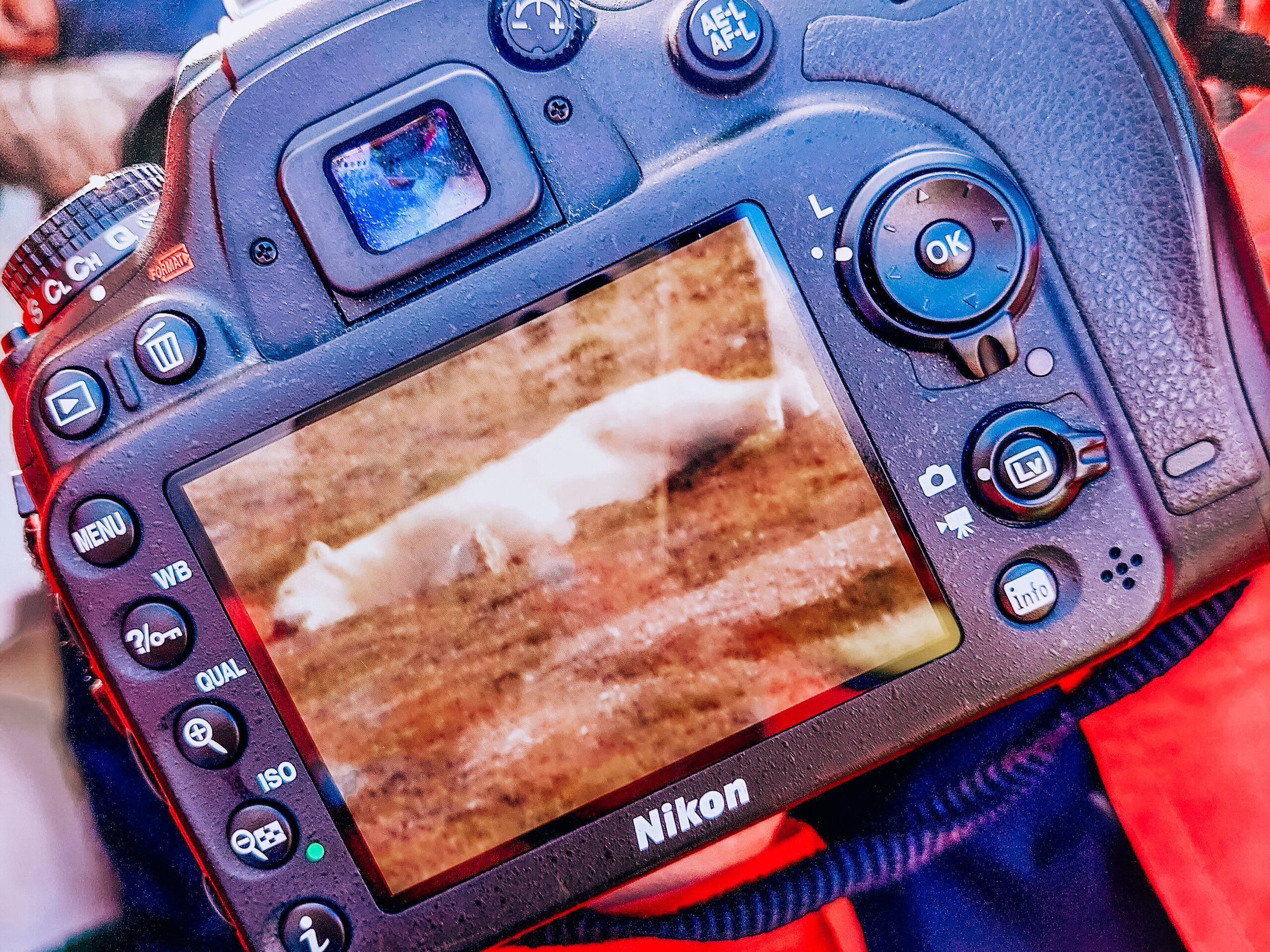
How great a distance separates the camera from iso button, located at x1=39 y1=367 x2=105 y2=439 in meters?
0.33

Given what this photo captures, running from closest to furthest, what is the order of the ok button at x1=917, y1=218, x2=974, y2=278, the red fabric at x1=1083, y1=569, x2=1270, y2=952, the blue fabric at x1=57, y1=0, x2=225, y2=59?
1. the ok button at x1=917, y1=218, x2=974, y2=278
2. the red fabric at x1=1083, y1=569, x2=1270, y2=952
3. the blue fabric at x1=57, y1=0, x2=225, y2=59

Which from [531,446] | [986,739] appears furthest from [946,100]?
[986,739]

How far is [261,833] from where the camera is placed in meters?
0.34

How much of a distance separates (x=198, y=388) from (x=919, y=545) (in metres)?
0.28

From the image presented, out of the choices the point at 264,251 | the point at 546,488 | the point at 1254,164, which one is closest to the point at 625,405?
the point at 546,488

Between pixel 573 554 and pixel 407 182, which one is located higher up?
pixel 407 182

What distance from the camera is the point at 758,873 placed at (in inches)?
18.3

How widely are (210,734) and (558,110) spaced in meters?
0.27

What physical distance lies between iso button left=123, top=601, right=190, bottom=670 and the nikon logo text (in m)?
0.19

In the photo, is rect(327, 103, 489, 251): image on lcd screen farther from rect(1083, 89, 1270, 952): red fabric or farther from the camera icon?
rect(1083, 89, 1270, 952): red fabric

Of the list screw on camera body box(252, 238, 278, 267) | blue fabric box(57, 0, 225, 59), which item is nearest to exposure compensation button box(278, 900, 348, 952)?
screw on camera body box(252, 238, 278, 267)

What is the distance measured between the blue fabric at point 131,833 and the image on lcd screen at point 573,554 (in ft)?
0.95

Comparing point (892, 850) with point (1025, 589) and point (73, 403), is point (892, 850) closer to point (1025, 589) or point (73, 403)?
point (1025, 589)

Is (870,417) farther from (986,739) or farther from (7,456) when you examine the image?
(7,456)
